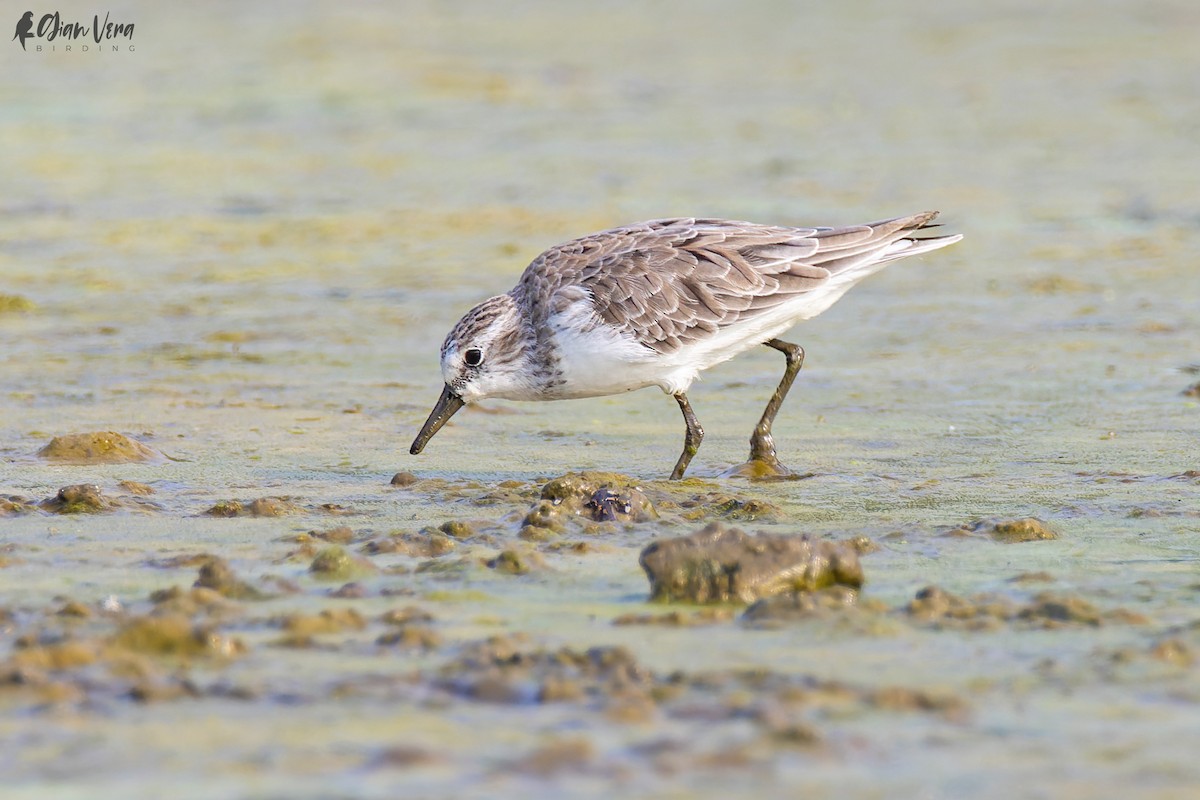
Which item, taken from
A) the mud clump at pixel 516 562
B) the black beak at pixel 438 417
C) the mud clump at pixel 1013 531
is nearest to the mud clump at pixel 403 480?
the black beak at pixel 438 417

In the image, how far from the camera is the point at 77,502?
6.10 m

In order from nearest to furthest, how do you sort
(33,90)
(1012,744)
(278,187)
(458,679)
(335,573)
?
(1012,744) < (458,679) < (335,573) < (278,187) < (33,90)

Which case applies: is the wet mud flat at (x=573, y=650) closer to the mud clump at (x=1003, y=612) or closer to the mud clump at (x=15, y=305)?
the mud clump at (x=1003, y=612)

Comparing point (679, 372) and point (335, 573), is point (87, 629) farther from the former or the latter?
point (679, 372)

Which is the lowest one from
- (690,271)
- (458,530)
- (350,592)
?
(350,592)

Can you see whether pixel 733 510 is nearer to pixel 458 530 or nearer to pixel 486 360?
pixel 458 530

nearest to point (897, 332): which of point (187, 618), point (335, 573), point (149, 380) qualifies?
point (149, 380)

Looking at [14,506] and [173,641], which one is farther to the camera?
[14,506]

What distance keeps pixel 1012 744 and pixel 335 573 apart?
87.6 inches

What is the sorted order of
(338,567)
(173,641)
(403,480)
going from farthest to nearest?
(403,480)
(338,567)
(173,641)

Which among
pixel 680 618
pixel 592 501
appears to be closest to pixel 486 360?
pixel 592 501

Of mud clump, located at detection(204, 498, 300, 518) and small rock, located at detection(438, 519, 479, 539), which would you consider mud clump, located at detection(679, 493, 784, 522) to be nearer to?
small rock, located at detection(438, 519, 479, 539)

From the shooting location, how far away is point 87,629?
14.9 ft

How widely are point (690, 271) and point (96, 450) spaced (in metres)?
2.64
